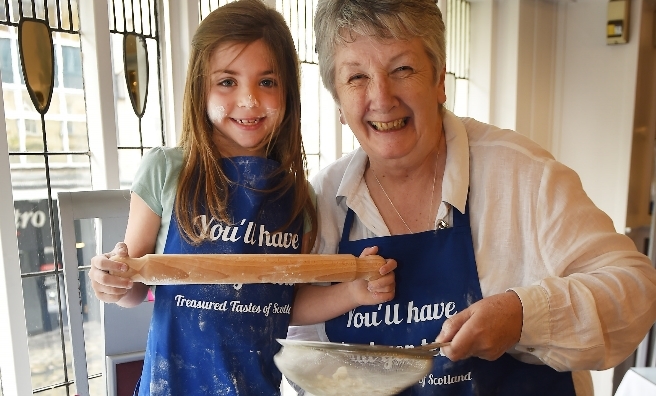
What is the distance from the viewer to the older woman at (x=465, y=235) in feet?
2.43

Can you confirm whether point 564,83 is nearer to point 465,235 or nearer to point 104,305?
point 465,235

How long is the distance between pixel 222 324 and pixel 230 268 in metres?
0.22

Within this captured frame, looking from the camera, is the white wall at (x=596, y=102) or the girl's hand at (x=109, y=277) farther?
the white wall at (x=596, y=102)

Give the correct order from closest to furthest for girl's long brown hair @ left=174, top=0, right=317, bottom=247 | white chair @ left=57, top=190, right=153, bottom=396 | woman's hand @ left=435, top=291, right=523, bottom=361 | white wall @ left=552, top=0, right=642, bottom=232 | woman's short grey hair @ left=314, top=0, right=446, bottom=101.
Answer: woman's hand @ left=435, top=291, right=523, bottom=361
woman's short grey hair @ left=314, top=0, right=446, bottom=101
girl's long brown hair @ left=174, top=0, right=317, bottom=247
white chair @ left=57, top=190, right=153, bottom=396
white wall @ left=552, top=0, right=642, bottom=232

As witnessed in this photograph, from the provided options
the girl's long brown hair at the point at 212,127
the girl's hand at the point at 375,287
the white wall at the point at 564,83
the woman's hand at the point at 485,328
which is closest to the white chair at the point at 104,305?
the girl's long brown hair at the point at 212,127

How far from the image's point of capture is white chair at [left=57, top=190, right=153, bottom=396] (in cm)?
102

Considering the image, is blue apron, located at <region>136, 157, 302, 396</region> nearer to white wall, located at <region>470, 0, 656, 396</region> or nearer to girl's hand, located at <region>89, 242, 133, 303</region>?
girl's hand, located at <region>89, 242, 133, 303</region>

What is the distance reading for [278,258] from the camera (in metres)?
0.74

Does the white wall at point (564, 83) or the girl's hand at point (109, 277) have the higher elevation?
the white wall at point (564, 83)

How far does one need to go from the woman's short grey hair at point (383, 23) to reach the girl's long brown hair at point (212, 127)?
0.38ft

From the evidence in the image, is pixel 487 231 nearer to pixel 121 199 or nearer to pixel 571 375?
pixel 571 375

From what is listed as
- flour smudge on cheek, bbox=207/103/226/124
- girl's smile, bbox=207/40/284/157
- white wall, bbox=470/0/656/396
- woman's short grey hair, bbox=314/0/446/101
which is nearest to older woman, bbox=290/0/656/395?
woman's short grey hair, bbox=314/0/446/101

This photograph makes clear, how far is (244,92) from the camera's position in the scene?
35.5 inches

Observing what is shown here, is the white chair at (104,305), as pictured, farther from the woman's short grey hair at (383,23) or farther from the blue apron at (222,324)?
the woman's short grey hair at (383,23)
